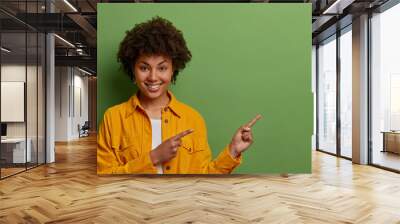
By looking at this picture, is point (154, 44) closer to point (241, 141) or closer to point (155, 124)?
point (155, 124)

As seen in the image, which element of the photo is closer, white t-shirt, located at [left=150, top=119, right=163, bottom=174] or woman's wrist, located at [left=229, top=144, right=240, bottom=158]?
white t-shirt, located at [left=150, top=119, right=163, bottom=174]

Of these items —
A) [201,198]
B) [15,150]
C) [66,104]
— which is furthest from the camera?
[66,104]

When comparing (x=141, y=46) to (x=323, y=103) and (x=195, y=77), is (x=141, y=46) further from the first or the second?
(x=323, y=103)

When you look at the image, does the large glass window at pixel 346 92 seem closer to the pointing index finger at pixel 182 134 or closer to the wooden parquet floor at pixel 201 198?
the wooden parquet floor at pixel 201 198

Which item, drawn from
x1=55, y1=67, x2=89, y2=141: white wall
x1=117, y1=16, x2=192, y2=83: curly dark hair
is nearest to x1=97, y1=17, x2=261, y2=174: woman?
x1=117, y1=16, x2=192, y2=83: curly dark hair

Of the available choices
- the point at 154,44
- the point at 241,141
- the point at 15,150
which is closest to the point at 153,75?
the point at 154,44

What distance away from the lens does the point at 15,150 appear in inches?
279

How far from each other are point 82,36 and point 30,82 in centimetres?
520

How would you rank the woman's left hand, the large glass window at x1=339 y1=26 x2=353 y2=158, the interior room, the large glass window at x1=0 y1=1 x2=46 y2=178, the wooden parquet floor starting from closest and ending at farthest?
1. the wooden parquet floor
2. the interior room
3. the woman's left hand
4. the large glass window at x1=0 y1=1 x2=46 y2=178
5. the large glass window at x1=339 y1=26 x2=353 y2=158

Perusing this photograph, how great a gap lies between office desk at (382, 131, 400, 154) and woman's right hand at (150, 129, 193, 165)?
4.15 meters

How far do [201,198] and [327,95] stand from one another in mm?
7129

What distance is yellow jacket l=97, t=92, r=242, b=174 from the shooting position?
230 inches

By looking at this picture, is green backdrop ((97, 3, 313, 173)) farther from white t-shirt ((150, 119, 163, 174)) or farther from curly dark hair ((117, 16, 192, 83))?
white t-shirt ((150, 119, 163, 174))

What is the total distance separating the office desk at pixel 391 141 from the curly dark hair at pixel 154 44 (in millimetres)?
4249
